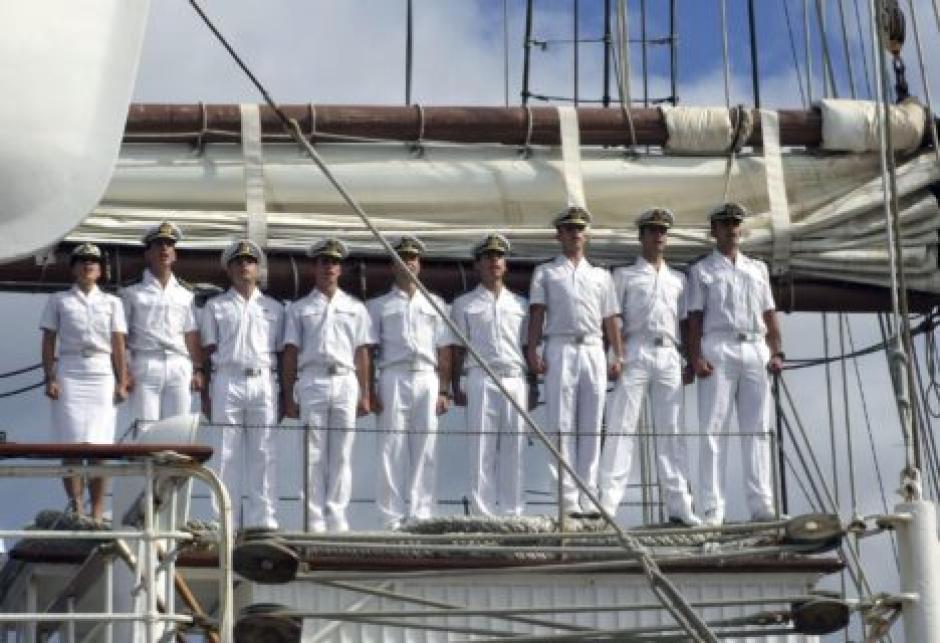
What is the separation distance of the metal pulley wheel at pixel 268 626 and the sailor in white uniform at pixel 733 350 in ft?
13.2

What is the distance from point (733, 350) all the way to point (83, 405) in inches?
142

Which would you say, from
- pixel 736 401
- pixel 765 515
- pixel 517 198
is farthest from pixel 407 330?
pixel 517 198

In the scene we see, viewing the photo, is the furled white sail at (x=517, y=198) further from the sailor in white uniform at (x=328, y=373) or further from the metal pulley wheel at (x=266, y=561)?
the metal pulley wheel at (x=266, y=561)

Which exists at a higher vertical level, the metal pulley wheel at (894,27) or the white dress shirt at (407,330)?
the metal pulley wheel at (894,27)

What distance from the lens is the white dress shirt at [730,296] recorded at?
16281 mm

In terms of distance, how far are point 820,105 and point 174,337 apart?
5.59 meters

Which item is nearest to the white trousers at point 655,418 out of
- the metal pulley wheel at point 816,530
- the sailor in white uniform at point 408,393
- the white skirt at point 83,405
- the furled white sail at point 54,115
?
the sailor in white uniform at point 408,393

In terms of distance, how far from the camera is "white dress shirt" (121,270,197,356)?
15828 mm

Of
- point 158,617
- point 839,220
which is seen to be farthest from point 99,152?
point 839,220

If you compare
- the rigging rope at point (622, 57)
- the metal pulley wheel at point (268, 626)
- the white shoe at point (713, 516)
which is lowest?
the metal pulley wheel at point (268, 626)

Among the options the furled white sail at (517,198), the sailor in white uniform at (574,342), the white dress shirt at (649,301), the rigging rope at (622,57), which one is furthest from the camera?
the rigging rope at (622,57)

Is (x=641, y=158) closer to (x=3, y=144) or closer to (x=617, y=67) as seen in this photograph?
(x=617, y=67)

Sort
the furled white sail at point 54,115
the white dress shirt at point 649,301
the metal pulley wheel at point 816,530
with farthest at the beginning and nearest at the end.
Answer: the white dress shirt at point 649,301
the metal pulley wheel at point 816,530
the furled white sail at point 54,115

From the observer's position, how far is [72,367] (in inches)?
617
